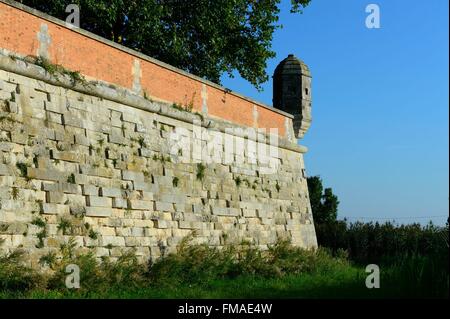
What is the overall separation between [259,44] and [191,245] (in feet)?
35.5

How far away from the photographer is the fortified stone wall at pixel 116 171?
912 centimetres

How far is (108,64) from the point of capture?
37.0ft

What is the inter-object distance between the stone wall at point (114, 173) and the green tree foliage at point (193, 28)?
16.6 ft

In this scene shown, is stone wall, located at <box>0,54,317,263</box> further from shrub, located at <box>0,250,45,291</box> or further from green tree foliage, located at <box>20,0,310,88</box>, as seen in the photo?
green tree foliage, located at <box>20,0,310,88</box>

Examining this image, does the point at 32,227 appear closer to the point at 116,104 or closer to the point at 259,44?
the point at 116,104

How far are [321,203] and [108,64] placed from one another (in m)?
17.6

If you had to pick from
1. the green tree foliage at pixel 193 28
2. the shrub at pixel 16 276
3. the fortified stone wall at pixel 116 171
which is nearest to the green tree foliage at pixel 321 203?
the green tree foliage at pixel 193 28

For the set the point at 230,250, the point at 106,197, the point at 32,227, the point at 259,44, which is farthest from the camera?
the point at 259,44

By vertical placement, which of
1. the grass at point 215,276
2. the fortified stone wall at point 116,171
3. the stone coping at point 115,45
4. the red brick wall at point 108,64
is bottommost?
the grass at point 215,276

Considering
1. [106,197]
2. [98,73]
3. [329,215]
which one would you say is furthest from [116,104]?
[329,215]

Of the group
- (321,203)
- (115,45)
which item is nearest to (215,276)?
(115,45)

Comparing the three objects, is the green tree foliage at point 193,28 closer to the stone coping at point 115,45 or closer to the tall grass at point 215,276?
the stone coping at point 115,45

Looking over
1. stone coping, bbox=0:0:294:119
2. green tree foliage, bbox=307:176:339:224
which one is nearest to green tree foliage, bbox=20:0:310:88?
stone coping, bbox=0:0:294:119

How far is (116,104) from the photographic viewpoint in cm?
1128
